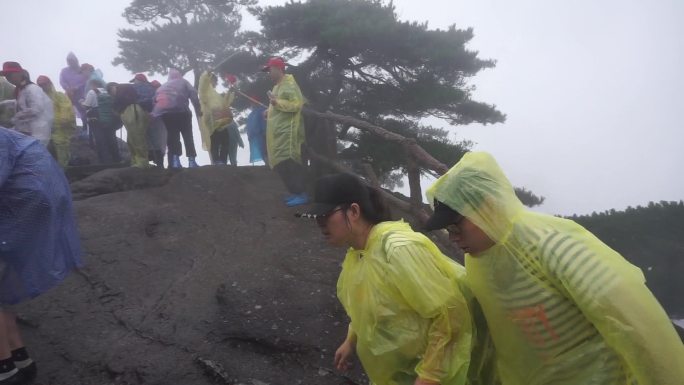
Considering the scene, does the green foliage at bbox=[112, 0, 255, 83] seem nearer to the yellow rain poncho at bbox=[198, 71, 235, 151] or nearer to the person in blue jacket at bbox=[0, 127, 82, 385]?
the yellow rain poncho at bbox=[198, 71, 235, 151]

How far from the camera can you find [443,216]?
1.61 m

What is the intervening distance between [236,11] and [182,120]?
10723 mm

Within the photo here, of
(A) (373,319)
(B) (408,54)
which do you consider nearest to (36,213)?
(A) (373,319)

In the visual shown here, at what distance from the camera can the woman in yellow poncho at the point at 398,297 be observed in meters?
1.61

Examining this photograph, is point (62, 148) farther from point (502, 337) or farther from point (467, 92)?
point (502, 337)

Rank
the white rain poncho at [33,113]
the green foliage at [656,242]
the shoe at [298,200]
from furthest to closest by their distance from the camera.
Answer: the green foliage at [656,242] < the shoe at [298,200] < the white rain poncho at [33,113]

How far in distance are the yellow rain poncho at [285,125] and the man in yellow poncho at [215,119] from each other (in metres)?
1.67

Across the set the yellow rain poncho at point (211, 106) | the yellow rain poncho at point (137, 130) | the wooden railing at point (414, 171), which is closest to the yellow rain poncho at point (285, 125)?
the wooden railing at point (414, 171)

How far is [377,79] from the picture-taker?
26.9 ft

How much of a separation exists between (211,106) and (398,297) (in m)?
6.36

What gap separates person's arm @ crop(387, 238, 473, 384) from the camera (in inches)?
62.9

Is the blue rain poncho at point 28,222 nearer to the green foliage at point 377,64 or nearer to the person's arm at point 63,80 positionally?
the green foliage at point 377,64

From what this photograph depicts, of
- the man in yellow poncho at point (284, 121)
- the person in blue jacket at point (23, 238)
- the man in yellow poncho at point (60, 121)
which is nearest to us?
the person in blue jacket at point (23, 238)

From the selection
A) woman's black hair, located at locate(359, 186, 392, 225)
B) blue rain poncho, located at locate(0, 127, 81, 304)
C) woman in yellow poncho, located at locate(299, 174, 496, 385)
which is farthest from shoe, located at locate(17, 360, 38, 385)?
woman's black hair, located at locate(359, 186, 392, 225)
